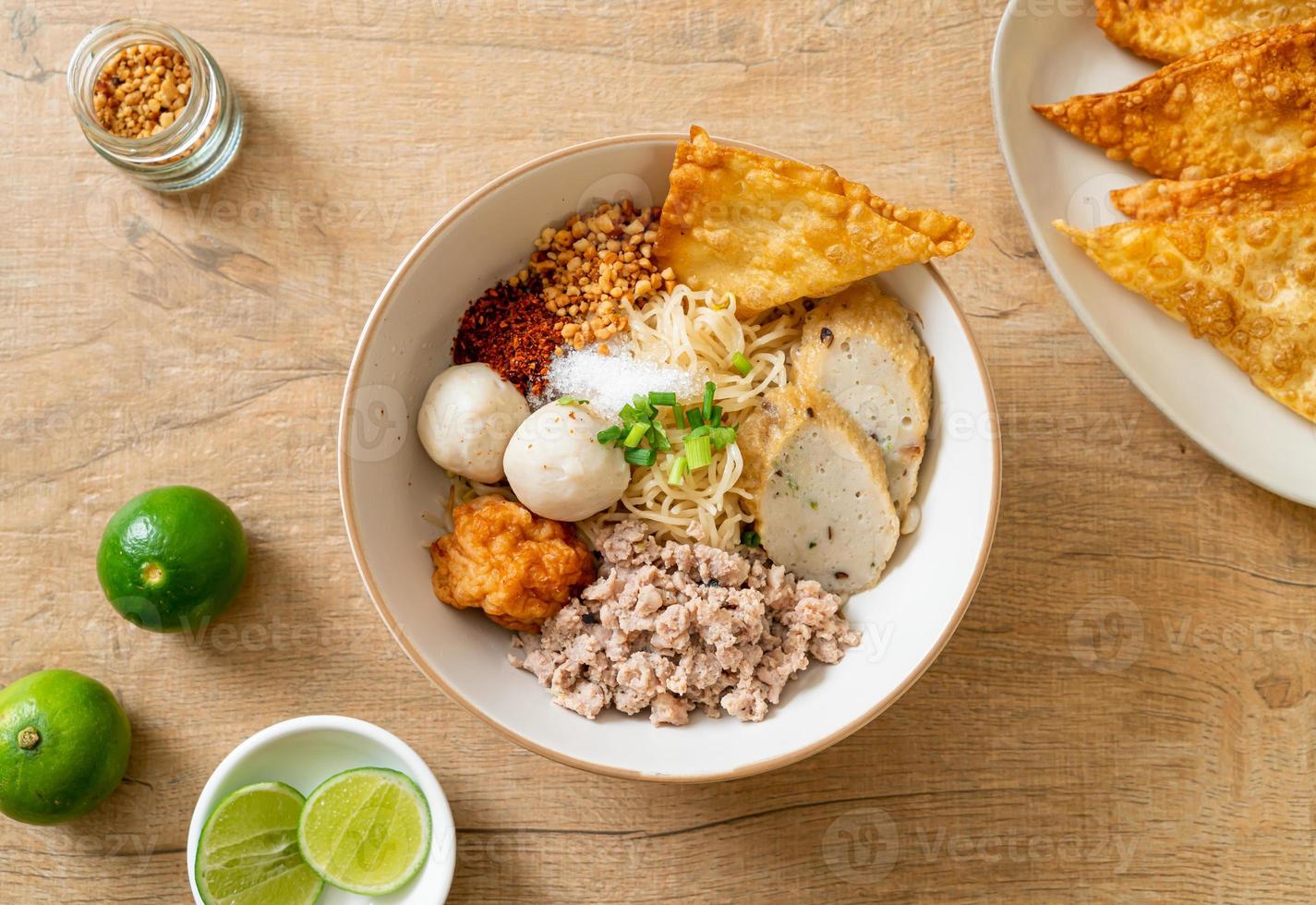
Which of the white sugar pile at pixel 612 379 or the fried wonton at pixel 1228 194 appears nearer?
the white sugar pile at pixel 612 379

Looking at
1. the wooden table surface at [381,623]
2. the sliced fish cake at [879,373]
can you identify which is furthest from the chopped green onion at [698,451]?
the wooden table surface at [381,623]

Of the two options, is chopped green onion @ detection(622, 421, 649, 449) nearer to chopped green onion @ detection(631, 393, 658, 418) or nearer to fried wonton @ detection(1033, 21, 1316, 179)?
chopped green onion @ detection(631, 393, 658, 418)

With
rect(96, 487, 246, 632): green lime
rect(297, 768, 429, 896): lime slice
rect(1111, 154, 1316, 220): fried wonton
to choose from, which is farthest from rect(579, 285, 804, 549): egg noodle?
rect(1111, 154, 1316, 220): fried wonton

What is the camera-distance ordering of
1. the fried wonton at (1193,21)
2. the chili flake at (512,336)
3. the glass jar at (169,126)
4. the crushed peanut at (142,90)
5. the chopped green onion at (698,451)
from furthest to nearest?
the fried wonton at (1193,21) < the crushed peanut at (142,90) < the glass jar at (169,126) < the chili flake at (512,336) < the chopped green onion at (698,451)

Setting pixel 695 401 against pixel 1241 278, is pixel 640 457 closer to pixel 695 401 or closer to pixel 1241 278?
pixel 695 401

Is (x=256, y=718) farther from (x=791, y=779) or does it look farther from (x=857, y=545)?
(x=857, y=545)

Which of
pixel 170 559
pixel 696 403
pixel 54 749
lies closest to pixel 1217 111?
pixel 696 403

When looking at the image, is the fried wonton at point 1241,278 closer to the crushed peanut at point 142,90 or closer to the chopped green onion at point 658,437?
the chopped green onion at point 658,437
